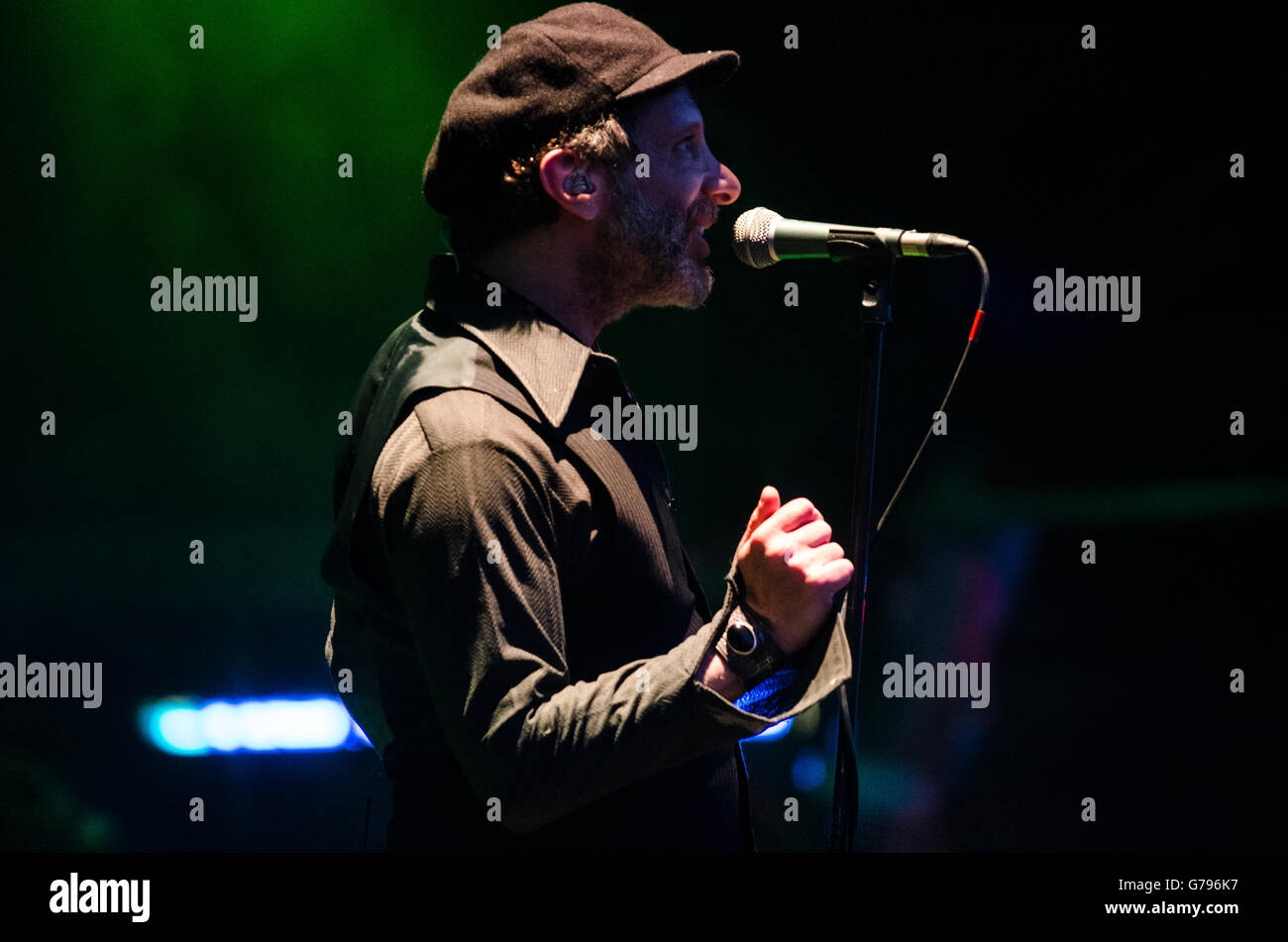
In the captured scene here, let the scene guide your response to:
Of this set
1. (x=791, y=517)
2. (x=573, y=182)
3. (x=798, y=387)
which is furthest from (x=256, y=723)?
(x=791, y=517)

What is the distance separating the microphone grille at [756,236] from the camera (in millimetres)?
1970

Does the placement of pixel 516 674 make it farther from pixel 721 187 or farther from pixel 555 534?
pixel 721 187

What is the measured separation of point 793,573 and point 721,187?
836 mm

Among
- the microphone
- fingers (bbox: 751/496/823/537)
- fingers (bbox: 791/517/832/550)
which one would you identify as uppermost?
the microphone

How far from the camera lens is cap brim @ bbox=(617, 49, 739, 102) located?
74.4 inches

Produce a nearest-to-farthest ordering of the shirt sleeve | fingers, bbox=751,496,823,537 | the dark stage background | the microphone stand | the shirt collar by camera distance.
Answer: the shirt sleeve → fingers, bbox=751,496,823,537 → the shirt collar → the microphone stand → the dark stage background

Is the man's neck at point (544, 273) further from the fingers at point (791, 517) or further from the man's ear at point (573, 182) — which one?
the fingers at point (791, 517)

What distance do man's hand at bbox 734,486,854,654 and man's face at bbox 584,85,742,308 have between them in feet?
2.02

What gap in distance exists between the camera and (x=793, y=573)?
1.46 m

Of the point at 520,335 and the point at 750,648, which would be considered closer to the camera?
the point at 750,648

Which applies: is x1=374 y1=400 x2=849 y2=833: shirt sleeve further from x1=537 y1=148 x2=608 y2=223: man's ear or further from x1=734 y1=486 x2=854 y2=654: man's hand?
x1=537 y1=148 x2=608 y2=223: man's ear

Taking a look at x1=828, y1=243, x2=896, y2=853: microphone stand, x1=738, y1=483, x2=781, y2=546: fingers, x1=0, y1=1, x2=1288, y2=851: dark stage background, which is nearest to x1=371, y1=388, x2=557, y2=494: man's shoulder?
x1=738, y1=483, x2=781, y2=546: fingers
